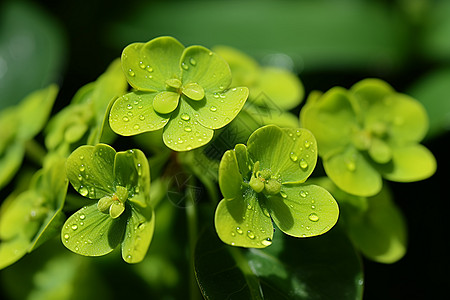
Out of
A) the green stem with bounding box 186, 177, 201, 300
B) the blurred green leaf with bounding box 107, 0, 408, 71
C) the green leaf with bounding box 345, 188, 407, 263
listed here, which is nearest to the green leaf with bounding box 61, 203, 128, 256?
the green stem with bounding box 186, 177, 201, 300

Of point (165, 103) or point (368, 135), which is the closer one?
point (165, 103)

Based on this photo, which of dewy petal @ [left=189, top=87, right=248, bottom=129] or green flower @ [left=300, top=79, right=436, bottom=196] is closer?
dewy petal @ [left=189, top=87, right=248, bottom=129]

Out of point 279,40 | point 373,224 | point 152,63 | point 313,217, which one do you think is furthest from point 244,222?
point 279,40

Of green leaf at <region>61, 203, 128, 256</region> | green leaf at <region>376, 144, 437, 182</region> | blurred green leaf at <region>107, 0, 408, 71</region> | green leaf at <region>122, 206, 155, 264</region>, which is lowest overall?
blurred green leaf at <region>107, 0, 408, 71</region>

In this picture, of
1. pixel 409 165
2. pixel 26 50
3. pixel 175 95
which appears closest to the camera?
pixel 175 95

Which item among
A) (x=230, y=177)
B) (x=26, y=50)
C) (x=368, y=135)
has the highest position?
(x=230, y=177)

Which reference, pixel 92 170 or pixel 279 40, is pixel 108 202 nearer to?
pixel 92 170

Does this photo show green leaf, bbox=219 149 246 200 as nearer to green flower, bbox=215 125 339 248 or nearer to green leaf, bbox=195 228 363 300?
green flower, bbox=215 125 339 248
